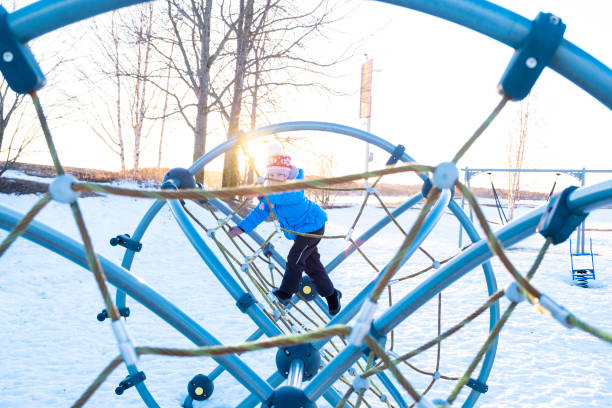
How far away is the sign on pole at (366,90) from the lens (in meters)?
10.8

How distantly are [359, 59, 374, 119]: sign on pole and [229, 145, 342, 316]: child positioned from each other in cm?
804

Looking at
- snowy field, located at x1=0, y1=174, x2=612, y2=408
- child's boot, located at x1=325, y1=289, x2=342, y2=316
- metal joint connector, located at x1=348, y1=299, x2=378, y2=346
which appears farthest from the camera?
child's boot, located at x1=325, y1=289, x2=342, y2=316

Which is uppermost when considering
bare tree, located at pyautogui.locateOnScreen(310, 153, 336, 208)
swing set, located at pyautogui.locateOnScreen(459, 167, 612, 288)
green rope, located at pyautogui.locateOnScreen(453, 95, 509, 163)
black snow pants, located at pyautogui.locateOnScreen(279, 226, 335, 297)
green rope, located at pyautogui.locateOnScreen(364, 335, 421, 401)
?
bare tree, located at pyautogui.locateOnScreen(310, 153, 336, 208)

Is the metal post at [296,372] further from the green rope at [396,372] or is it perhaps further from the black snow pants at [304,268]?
the black snow pants at [304,268]

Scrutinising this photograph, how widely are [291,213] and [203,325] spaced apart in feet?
5.14

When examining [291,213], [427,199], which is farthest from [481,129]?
[291,213]

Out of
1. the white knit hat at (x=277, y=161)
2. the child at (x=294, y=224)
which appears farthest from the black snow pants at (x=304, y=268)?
the white knit hat at (x=277, y=161)

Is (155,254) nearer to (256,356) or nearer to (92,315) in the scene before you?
(92,315)

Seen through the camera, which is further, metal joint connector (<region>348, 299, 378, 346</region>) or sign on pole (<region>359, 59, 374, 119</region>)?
sign on pole (<region>359, 59, 374, 119</region>)

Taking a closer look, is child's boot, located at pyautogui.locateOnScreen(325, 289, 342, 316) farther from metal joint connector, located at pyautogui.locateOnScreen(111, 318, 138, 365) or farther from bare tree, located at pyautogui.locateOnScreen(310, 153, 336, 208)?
bare tree, located at pyautogui.locateOnScreen(310, 153, 336, 208)

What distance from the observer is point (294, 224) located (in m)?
3.06

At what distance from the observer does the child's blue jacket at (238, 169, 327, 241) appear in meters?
2.83

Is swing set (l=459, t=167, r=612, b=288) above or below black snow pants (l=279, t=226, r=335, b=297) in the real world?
above

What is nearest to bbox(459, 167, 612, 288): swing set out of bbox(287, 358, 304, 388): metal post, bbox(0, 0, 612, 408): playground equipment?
bbox(287, 358, 304, 388): metal post
